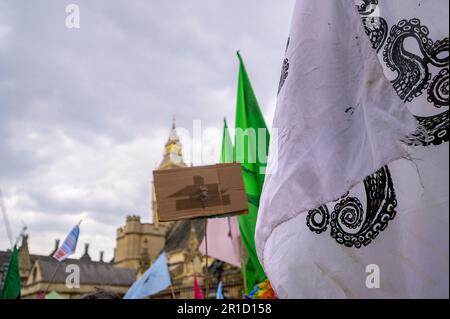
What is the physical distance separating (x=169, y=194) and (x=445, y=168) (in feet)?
7.63

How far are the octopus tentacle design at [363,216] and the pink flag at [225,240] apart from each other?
326 inches

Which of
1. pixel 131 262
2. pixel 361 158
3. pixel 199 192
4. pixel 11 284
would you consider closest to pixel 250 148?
pixel 199 192

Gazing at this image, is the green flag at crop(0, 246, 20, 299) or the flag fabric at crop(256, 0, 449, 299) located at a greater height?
the flag fabric at crop(256, 0, 449, 299)

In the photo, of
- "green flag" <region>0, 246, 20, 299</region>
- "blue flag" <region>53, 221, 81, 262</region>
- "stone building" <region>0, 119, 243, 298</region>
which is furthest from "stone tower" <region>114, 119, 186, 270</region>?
"green flag" <region>0, 246, 20, 299</region>

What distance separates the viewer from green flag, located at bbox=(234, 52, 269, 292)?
6.92m

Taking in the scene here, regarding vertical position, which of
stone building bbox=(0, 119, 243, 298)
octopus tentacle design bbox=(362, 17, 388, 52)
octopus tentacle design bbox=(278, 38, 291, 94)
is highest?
octopus tentacle design bbox=(362, 17, 388, 52)

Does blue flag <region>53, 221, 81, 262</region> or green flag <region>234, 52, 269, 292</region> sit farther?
blue flag <region>53, 221, 81, 262</region>

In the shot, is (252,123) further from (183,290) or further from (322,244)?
(183,290)

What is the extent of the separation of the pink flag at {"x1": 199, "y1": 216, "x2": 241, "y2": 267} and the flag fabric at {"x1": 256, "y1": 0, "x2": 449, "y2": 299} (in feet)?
27.4

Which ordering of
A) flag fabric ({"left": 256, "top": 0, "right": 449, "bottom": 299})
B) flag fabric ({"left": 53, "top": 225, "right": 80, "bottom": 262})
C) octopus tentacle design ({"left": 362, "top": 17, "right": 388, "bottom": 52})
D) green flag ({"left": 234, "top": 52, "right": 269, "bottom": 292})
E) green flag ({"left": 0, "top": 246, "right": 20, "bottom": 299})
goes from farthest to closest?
flag fabric ({"left": 53, "top": 225, "right": 80, "bottom": 262}), green flag ({"left": 0, "top": 246, "right": 20, "bottom": 299}), green flag ({"left": 234, "top": 52, "right": 269, "bottom": 292}), octopus tentacle design ({"left": 362, "top": 17, "right": 388, "bottom": 52}), flag fabric ({"left": 256, "top": 0, "right": 449, "bottom": 299})

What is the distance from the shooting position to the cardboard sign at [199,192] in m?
3.16

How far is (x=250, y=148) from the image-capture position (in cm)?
750

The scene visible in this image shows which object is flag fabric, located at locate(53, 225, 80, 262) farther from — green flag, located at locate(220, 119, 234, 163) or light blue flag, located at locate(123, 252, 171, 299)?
green flag, located at locate(220, 119, 234, 163)

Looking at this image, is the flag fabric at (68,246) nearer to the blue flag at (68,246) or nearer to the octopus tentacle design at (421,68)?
the blue flag at (68,246)
